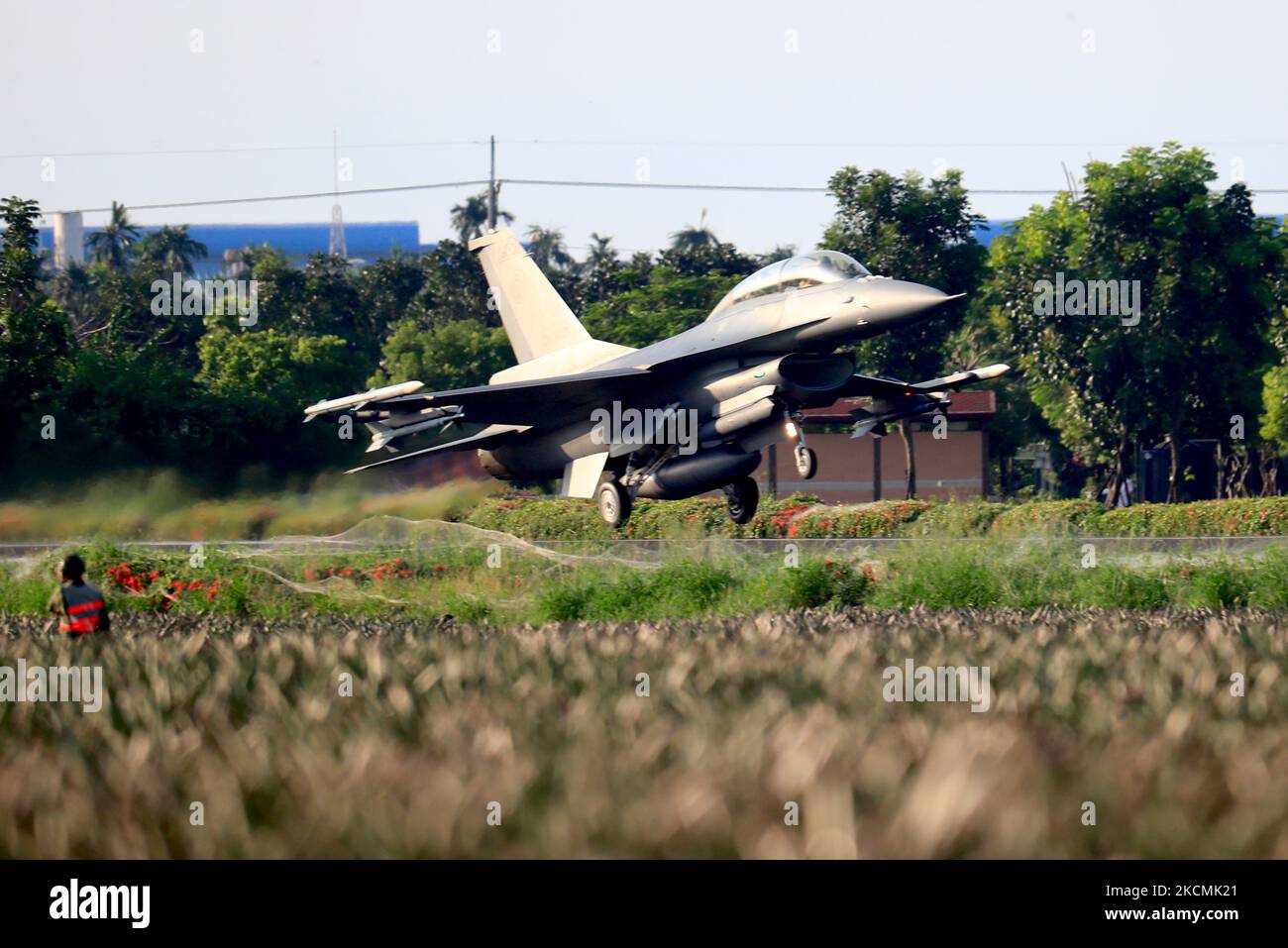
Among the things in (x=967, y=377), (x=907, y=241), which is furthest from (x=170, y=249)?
(x=967, y=377)

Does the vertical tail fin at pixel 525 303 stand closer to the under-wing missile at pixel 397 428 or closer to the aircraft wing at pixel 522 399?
the aircraft wing at pixel 522 399

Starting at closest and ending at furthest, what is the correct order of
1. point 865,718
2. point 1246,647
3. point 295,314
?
1. point 865,718
2. point 1246,647
3. point 295,314

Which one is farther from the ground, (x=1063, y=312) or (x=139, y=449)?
(x=1063, y=312)

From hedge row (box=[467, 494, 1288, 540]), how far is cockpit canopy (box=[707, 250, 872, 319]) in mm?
13561

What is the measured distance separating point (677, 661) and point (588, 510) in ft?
96.0

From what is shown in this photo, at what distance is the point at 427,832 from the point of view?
8.80 metres

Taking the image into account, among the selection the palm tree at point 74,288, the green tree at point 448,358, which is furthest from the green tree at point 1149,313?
the palm tree at point 74,288

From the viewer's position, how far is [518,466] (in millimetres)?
32500

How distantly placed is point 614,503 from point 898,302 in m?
7.66

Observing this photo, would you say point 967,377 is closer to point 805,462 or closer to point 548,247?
point 805,462

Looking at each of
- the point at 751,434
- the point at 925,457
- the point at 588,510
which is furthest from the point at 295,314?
the point at 751,434

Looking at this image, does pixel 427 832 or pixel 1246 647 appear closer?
pixel 427 832
